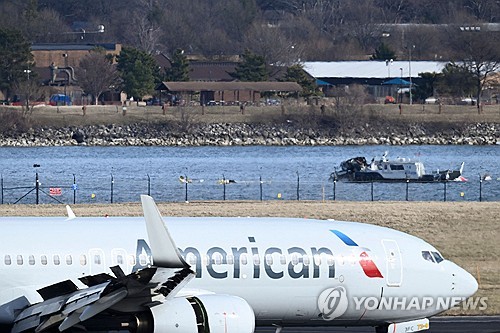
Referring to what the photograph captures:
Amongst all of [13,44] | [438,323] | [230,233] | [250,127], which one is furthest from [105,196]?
[13,44]

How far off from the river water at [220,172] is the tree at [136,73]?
2653 cm

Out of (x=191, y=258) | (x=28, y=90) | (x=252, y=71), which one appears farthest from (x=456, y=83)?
(x=191, y=258)

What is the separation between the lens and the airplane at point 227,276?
28.1 m

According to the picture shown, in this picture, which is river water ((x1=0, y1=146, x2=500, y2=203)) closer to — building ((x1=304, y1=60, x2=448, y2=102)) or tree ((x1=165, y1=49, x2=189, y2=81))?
tree ((x1=165, y1=49, x2=189, y2=81))

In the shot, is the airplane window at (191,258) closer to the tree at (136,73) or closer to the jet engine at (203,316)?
the jet engine at (203,316)

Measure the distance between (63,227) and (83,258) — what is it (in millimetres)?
1010

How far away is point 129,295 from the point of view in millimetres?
27156

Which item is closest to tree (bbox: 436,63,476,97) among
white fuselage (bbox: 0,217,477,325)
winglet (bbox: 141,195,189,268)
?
white fuselage (bbox: 0,217,477,325)

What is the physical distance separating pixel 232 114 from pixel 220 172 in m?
→ 53.0

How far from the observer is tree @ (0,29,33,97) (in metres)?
169

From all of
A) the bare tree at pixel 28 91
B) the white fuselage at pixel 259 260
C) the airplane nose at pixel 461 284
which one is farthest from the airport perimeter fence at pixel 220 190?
the bare tree at pixel 28 91

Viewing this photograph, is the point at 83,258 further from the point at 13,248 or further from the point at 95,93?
the point at 95,93

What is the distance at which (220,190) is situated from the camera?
3602 inches

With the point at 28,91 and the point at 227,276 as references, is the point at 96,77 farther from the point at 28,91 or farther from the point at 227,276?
the point at 227,276
